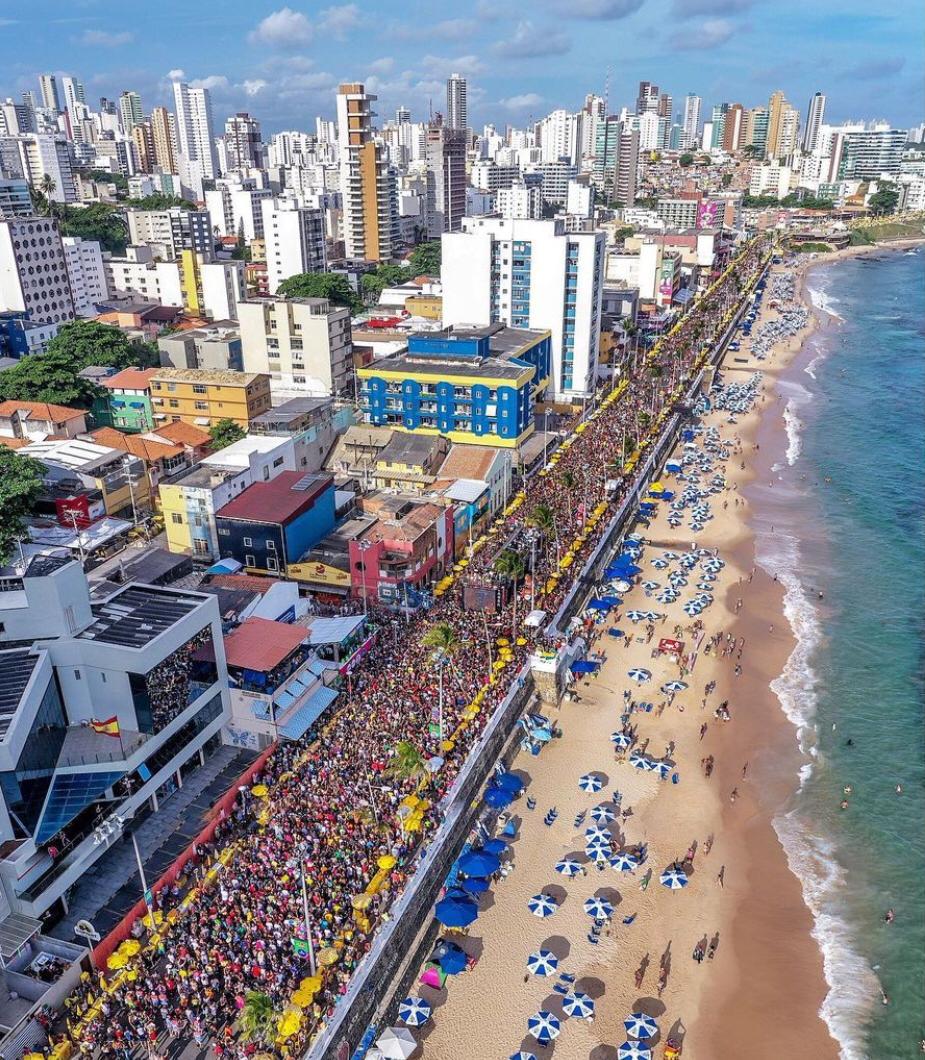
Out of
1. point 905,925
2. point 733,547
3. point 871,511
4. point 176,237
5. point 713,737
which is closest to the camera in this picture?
point 905,925

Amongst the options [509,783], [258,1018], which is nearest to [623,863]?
[509,783]

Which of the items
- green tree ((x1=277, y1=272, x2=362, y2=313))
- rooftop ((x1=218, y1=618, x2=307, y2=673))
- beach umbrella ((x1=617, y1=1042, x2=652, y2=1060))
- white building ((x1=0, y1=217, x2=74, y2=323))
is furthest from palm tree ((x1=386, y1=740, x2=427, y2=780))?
green tree ((x1=277, y1=272, x2=362, y2=313))

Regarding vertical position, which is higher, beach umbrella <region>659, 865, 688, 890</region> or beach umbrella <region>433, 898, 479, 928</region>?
beach umbrella <region>433, 898, 479, 928</region>

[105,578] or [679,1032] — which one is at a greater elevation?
[105,578]

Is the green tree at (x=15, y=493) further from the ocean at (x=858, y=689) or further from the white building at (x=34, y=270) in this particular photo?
the white building at (x=34, y=270)

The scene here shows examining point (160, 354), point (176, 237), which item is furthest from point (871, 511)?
point (176, 237)

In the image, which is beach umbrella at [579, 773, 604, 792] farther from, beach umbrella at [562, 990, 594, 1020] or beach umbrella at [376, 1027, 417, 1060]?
beach umbrella at [376, 1027, 417, 1060]

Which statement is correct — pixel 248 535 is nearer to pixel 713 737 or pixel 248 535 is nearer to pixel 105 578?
pixel 105 578

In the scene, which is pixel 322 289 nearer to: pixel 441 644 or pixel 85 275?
pixel 85 275
